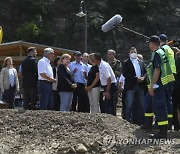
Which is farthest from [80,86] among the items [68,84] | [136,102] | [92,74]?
[136,102]

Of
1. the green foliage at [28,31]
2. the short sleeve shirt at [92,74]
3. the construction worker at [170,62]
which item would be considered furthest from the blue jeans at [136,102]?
the green foliage at [28,31]

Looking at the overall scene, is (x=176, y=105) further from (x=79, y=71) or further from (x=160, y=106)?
(x=79, y=71)

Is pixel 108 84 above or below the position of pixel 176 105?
above

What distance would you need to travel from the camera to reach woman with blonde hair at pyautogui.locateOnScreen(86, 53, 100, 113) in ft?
37.4

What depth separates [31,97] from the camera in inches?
468

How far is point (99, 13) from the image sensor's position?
32.9 meters

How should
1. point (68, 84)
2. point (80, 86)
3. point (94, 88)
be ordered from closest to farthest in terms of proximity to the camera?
point (68, 84) → point (94, 88) → point (80, 86)

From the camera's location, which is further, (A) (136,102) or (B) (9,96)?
(B) (9,96)

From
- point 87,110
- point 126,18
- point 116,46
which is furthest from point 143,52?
point 87,110

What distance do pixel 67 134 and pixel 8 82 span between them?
5915mm

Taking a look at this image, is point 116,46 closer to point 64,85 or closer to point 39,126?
point 64,85

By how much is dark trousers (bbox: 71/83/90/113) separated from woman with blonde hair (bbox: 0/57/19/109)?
93.2 inches

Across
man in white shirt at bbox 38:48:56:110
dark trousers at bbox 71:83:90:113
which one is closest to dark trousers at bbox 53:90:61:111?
dark trousers at bbox 71:83:90:113

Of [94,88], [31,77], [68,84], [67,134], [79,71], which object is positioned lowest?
[67,134]
